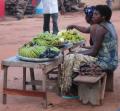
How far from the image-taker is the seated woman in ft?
22.1

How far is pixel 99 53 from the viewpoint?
22.6 ft

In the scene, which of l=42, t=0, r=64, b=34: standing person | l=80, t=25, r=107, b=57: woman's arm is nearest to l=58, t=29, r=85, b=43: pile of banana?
l=80, t=25, r=107, b=57: woman's arm

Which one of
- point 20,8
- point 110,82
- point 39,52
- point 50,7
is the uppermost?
point 50,7

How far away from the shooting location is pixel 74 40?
777 cm

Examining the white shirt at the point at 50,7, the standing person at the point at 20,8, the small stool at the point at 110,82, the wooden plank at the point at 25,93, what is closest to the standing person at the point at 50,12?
the white shirt at the point at 50,7

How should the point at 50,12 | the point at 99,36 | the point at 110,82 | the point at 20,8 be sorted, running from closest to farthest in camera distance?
the point at 99,36, the point at 110,82, the point at 50,12, the point at 20,8

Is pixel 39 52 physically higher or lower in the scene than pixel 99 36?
lower

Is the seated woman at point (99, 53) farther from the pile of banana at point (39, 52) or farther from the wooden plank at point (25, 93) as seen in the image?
the wooden plank at point (25, 93)

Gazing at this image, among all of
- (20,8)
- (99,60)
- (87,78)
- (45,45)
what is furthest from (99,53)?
(20,8)

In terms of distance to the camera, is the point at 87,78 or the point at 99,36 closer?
the point at 87,78

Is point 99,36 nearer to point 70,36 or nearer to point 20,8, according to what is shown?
point 70,36

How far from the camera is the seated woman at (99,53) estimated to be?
22.1 feet

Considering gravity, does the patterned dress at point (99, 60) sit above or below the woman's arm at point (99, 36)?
below

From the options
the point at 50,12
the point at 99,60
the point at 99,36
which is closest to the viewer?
the point at 99,36
